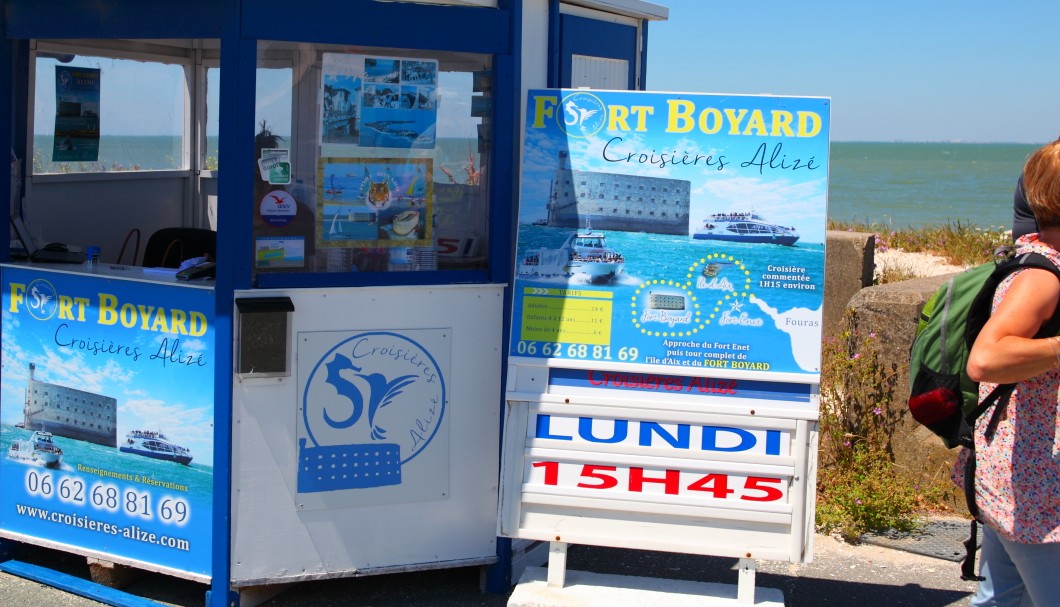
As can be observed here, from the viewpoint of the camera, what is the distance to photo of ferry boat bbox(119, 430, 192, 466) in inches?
160

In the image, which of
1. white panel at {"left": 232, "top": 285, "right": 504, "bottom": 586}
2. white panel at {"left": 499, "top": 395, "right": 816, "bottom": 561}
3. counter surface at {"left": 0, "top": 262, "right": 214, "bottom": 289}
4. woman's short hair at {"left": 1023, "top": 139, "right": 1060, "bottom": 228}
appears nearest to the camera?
woman's short hair at {"left": 1023, "top": 139, "right": 1060, "bottom": 228}

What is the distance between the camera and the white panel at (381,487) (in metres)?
3.98

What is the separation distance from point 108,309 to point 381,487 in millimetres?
1197

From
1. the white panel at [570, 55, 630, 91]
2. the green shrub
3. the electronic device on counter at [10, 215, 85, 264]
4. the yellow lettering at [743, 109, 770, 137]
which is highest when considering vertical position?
the white panel at [570, 55, 630, 91]

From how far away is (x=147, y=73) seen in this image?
6.00 m

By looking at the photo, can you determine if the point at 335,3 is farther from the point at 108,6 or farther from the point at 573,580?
the point at 573,580

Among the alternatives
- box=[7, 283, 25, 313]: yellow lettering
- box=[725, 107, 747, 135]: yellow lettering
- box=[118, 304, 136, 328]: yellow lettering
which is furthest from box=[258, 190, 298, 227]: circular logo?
box=[725, 107, 747, 135]: yellow lettering

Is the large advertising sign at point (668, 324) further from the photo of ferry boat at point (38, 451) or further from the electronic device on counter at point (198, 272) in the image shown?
the photo of ferry boat at point (38, 451)

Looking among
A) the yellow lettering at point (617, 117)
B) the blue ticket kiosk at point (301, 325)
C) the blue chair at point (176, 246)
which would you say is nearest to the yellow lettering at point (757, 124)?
the yellow lettering at point (617, 117)

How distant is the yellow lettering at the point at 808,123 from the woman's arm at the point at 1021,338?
1193mm

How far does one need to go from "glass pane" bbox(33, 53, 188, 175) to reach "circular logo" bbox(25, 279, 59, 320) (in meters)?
1.29

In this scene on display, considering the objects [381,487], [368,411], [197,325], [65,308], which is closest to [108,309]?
[65,308]

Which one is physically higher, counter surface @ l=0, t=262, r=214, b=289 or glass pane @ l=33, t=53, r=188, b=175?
glass pane @ l=33, t=53, r=188, b=175

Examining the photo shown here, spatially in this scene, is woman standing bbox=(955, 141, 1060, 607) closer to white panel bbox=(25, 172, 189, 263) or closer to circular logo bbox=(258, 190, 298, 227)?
circular logo bbox=(258, 190, 298, 227)
